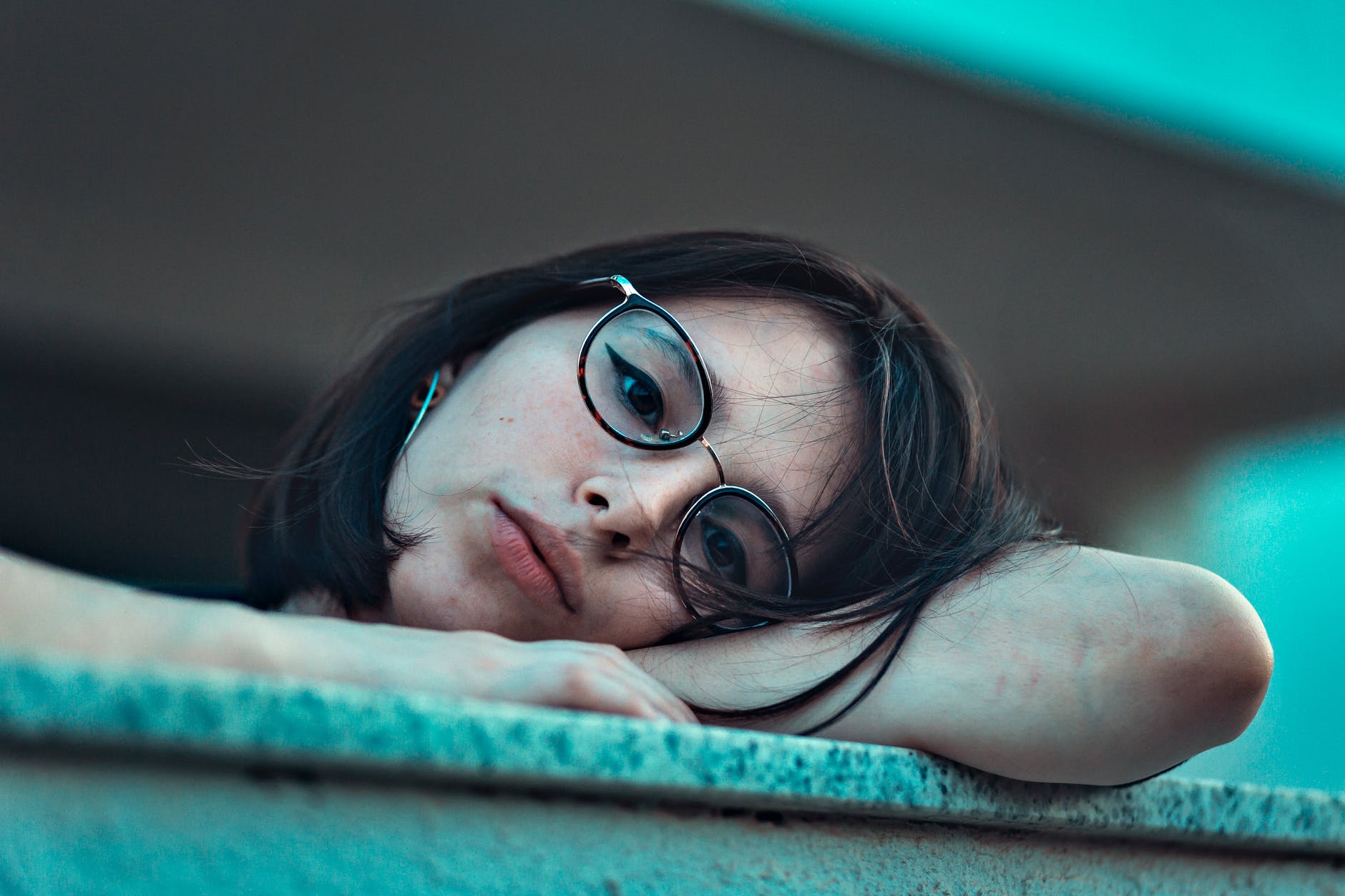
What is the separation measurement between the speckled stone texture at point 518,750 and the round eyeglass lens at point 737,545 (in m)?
0.42

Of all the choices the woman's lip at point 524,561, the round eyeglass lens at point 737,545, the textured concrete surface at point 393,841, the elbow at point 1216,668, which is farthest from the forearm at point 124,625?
the elbow at point 1216,668

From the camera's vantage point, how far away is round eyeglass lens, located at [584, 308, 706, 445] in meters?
1.10

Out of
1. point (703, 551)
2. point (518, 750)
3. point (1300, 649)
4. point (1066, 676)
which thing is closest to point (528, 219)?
point (1300, 649)

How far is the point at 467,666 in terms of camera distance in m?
0.65

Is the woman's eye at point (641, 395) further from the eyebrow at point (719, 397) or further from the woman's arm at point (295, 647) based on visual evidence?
the woman's arm at point (295, 647)

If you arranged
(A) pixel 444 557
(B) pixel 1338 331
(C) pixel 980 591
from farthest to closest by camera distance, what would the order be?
(B) pixel 1338 331 < (A) pixel 444 557 < (C) pixel 980 591

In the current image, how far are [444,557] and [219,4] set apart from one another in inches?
131

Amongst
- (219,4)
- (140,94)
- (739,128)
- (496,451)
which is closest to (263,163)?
(140,94)

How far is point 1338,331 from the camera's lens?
4789 mm

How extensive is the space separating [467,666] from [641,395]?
51 centimetres

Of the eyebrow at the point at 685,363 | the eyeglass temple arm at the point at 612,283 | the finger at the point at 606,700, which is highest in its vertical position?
the eyeglass temple arm at the point at 612,283

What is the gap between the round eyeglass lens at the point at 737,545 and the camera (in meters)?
1.07

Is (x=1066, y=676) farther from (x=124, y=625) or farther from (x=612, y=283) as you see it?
(x=612, y=283)

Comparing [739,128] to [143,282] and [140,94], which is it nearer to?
[140,94]
